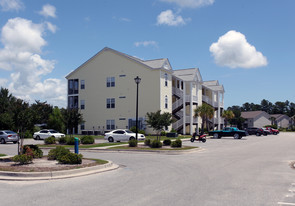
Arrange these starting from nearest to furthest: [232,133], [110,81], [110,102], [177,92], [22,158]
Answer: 1. [22,158]
2. [232,133]
3. [110,102]
4. [110,81]
5. [177,92]

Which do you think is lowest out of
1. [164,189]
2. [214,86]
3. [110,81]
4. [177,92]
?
[164,189]

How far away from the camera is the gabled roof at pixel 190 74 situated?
52.0 meters

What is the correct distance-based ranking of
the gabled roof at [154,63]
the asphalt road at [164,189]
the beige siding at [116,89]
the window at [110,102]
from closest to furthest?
the asphalt road at [164,189], the gabled roof at [154,63], the beige siding at [116,89], the window at [110,102]

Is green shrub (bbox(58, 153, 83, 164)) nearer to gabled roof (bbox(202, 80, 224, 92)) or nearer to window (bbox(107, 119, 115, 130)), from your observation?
window (bbox(107, 119, 115, 130))

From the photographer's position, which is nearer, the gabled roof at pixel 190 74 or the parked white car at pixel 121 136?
the parked white car at pixel 121 136

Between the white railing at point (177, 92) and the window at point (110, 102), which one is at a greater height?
the white railing at point (177, 92)

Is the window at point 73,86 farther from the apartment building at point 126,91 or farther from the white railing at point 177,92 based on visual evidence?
the white railing at point 177,92

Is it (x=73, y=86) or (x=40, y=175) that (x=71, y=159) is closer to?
(x=40, y=175)

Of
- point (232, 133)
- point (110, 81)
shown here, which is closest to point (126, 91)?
point (110, 81)

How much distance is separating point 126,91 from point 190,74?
12.1 meters

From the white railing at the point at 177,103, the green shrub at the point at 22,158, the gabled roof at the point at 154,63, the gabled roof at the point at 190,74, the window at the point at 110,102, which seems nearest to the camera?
the green shrub at the point at 22,158

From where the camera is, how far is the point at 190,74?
53.0m

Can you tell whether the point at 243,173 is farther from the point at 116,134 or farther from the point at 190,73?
the point at 190,73

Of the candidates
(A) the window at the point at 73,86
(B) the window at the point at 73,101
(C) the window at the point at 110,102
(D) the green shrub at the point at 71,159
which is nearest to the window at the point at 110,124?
(C) the window at the point at 110,102
